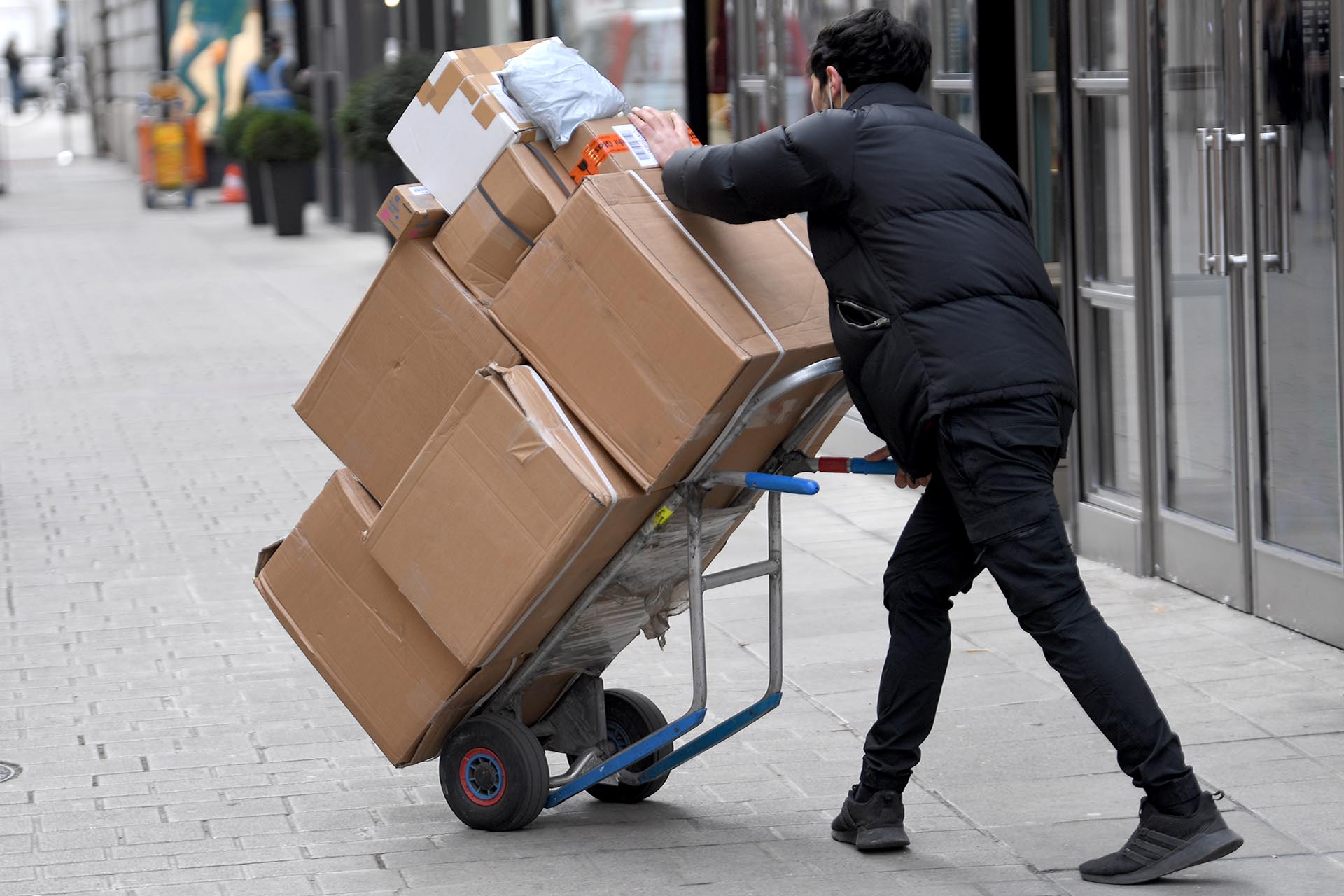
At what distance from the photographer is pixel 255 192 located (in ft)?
74.9

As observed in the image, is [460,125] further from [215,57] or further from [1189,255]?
[215,57]

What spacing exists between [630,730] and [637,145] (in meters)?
1.44

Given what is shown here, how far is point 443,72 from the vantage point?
13.7 ft

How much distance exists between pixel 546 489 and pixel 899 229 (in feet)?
2.93

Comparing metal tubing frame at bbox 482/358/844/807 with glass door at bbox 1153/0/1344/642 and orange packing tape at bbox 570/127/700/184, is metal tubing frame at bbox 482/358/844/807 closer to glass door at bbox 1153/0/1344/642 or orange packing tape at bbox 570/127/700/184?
orange packing tape at bbox 570/127/700/184

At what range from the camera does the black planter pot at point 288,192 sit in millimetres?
21312

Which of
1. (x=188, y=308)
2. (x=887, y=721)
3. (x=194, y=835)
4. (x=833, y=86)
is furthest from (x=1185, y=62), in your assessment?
(x=188, y=308)

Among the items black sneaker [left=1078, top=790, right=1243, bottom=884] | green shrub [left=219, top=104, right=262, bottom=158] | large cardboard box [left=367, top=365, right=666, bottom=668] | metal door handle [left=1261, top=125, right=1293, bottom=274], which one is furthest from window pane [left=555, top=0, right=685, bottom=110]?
black sneaker [left=1078, top=790, right=1243, bottom=884]

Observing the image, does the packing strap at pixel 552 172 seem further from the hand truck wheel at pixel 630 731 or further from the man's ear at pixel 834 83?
the hand truck wheel at pixel 630 731

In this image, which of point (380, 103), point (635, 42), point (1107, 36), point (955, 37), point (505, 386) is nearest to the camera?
point (505, 386)

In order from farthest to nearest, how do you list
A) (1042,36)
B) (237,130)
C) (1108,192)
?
(237,130), (1042,36), (1108,192)

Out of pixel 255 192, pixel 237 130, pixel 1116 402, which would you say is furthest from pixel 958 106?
pixel 255 192

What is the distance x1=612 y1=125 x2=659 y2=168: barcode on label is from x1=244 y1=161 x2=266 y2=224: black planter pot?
18.7 m

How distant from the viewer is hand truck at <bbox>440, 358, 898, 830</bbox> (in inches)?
160
